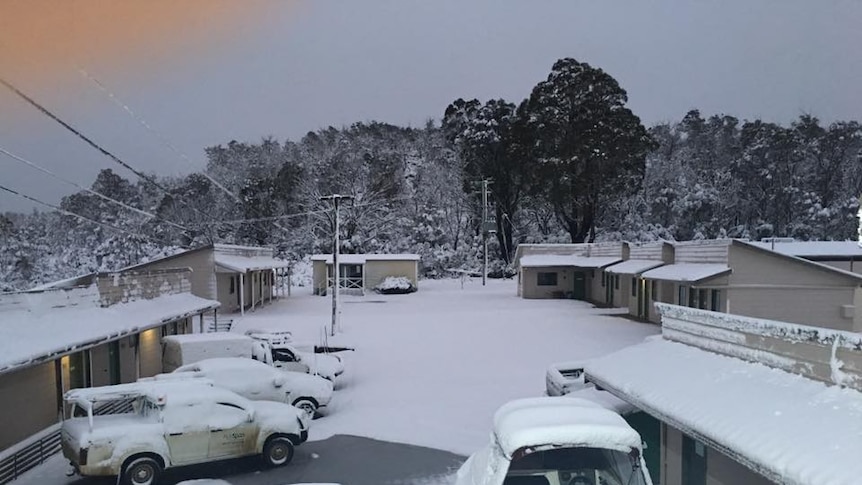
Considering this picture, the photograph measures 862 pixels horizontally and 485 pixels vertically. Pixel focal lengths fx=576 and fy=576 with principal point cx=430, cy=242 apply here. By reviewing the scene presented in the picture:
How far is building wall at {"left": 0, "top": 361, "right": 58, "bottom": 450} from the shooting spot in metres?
10.4

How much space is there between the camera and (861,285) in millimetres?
22719

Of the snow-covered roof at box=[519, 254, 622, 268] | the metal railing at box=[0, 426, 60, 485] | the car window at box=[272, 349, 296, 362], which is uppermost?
the snow-covered roof at box=[519, 254, 622, 268]

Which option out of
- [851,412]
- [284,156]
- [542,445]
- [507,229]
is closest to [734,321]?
[851,412]

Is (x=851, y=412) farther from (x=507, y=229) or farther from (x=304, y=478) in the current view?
(x=507, y=229)

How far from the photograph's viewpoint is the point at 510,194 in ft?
196

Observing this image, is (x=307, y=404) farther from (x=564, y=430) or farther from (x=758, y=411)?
(x=758, y=411)

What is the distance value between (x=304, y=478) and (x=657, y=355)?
633cm

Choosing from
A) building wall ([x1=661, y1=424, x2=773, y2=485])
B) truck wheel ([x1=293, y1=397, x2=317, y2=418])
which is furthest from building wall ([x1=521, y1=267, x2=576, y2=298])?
building wall ([x1=661, y1=424, x2=773, y2=485])

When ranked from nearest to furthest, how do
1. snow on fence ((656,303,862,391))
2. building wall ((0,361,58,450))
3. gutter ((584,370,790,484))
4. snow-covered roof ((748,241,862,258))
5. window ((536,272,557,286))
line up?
gutter ((584,370,790,484)) < snow on fence ((656,303,862,391)) < building wall ((0,361,58,450)) < snow-covered roof ((748,241,862,258)) < window ((536,272,557,286))

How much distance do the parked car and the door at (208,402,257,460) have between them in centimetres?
251

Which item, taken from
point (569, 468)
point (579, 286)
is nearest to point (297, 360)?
point (569, 468)

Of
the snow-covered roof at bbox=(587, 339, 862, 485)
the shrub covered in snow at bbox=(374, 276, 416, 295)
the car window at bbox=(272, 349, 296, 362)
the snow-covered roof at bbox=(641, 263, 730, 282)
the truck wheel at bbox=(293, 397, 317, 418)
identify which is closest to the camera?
the snow-covered roof at bbox=(587, 339, 862, 485)

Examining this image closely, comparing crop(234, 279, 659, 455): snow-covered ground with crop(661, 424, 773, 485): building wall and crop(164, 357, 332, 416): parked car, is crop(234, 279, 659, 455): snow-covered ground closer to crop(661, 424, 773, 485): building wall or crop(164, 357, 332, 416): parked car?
crop(164, 357, 332, 416): parked car

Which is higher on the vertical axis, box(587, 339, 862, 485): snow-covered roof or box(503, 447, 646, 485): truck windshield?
box(587, 339, 862, 485): snow-covered roof
